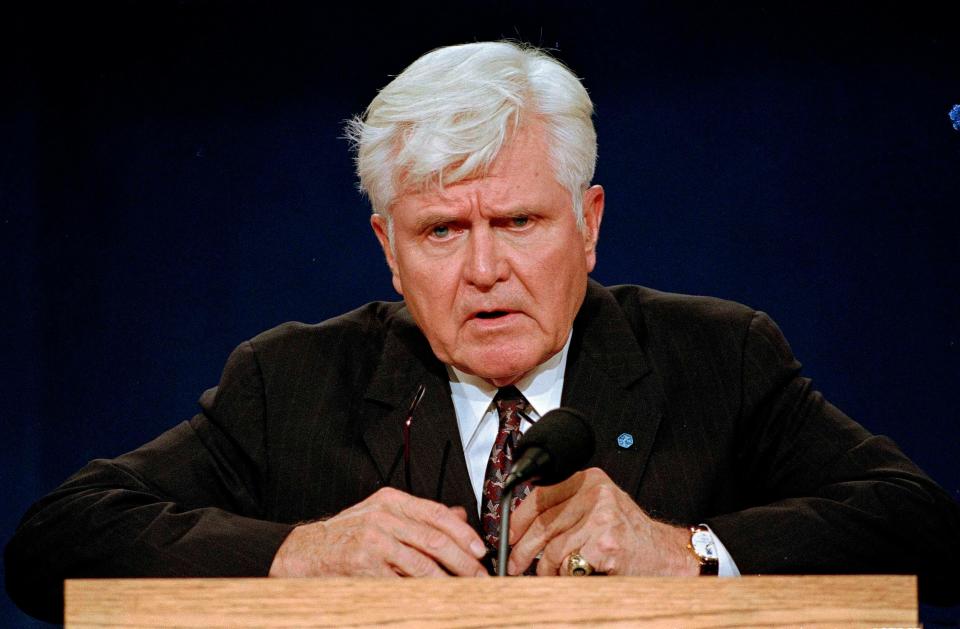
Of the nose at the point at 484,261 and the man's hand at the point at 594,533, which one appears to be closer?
the man's hand at the point at 594,533

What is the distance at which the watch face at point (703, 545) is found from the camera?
1.93 m

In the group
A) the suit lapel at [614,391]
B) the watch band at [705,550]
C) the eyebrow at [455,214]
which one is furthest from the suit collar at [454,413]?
the eyebrow at [455,214]

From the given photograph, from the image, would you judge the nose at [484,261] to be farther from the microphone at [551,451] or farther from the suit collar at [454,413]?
the microphone at [551,451]

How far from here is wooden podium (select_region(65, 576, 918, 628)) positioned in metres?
1.25

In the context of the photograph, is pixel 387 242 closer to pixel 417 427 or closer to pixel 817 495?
pixel 417 427

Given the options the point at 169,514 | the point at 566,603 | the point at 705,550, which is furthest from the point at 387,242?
the point at 566,603

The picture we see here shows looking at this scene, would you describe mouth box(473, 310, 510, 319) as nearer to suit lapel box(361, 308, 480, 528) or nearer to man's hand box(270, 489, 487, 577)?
suit lapel box(361, 308, 480, 528)

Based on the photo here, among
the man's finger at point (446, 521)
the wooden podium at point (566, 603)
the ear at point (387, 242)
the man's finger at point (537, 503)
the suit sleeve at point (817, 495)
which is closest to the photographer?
the wooden podium at point (566, 603)

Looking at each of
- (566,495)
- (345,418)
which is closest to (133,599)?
(566,495)

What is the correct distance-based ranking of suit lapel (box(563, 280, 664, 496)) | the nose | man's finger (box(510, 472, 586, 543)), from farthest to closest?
1. suit lapel (box(563, 280, 664, 496))
2. the nose
3. man's finger (box(510, 472, 586, 543))

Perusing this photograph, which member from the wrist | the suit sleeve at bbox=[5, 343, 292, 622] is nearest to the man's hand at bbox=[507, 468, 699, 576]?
the wrist

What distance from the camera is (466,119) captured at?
2139 millimetres

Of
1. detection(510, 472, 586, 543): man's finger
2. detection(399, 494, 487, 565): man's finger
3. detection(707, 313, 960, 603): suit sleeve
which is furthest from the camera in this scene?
detection(707, 313, 960, 603): suit sleeve

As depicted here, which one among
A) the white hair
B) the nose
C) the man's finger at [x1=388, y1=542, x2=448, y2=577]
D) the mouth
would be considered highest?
the white hair
